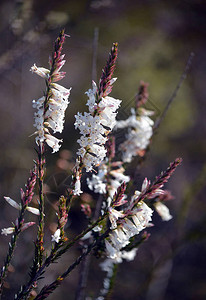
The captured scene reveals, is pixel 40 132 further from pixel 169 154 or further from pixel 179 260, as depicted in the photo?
pixel 169 154

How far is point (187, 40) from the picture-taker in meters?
9.35

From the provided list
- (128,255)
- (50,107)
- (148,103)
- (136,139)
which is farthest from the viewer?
(148,103)

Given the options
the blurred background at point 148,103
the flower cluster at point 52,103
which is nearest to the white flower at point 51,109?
the flower cluster at point 52,103

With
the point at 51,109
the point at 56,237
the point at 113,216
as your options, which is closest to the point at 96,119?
the point at 51,109

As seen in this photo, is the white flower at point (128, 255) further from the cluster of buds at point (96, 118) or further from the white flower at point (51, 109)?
the white flower at point (51, 109)

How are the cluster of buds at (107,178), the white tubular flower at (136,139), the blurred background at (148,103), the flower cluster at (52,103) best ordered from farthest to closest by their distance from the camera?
the blurred background at (148,103) → the white tubular flower at (136,139) → the cluster of buds at (107,178) → the flower cluster at (52,103)

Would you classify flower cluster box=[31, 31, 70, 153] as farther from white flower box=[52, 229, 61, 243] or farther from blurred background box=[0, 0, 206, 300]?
blurred background box=[0, 0, 206, 300]

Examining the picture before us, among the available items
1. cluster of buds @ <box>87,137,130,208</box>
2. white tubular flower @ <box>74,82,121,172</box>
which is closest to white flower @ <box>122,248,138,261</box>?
cluster of buds @ <box>87,137,130,208</box>

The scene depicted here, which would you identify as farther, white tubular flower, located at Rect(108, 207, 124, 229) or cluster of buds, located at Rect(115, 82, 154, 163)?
cluster of buds, located at Rect(115, 82, 154, 163)

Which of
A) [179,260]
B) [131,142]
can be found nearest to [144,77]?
[179,260]

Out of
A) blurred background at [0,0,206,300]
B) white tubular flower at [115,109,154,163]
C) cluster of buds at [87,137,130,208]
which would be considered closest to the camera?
cluster of buds at [87,137,130,208]

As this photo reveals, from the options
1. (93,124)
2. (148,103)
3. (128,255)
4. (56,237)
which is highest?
(148,103)

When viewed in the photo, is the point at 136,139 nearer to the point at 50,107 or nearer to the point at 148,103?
the point at 50,107

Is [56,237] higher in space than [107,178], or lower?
lower
